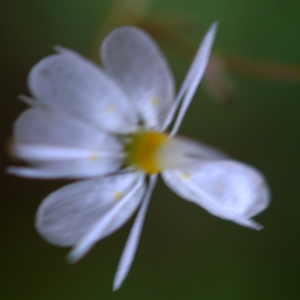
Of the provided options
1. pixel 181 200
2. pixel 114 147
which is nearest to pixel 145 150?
pixel 114 147

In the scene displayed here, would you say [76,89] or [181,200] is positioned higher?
[76,89]

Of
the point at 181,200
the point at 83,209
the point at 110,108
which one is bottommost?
the point at 181,200

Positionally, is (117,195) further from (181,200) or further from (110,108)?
(181,200)

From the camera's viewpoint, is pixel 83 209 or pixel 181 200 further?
pixel 181 200

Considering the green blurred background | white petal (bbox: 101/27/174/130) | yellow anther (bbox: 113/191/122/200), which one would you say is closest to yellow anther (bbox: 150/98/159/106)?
white petal (bbox: 101/27/174/130)

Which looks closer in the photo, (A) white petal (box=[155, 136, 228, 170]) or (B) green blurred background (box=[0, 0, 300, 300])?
(A) white petal (box=[155, 136, 228, 170])

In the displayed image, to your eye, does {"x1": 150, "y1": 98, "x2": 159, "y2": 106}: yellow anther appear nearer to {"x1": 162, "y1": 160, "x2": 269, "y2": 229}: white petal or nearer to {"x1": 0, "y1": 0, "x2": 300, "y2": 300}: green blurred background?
{"x1": 162, "y1": 160, "x2": 269, "y2": 229}: white petal

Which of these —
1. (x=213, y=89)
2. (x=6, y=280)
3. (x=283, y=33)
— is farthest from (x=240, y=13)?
(x=6, y=280)
